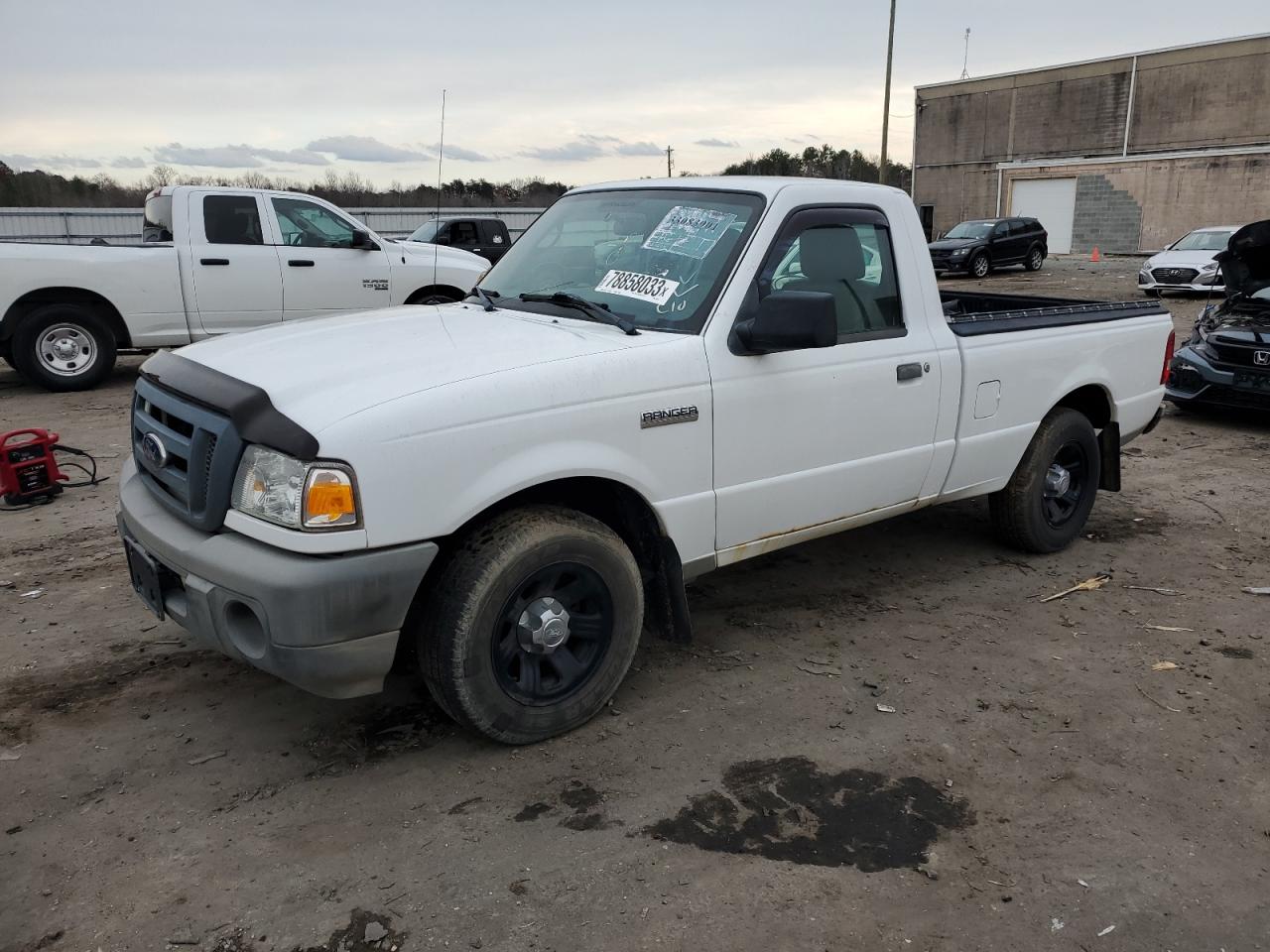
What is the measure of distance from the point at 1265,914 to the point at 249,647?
2.94 metres

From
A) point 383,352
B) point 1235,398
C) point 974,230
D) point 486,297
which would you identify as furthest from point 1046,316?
point 974,230

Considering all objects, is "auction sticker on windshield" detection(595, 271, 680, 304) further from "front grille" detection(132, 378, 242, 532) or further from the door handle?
"front grille" detection(132, 378, 242, 532)

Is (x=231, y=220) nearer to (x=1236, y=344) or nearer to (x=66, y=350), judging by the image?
(x=66, y=350)

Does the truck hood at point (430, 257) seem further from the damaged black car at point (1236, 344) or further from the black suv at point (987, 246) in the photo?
the black suv at point (987, 246)

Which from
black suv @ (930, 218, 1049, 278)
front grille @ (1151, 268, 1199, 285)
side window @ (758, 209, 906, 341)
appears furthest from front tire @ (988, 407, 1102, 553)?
black suv @ (930, 218, 1049, 278)

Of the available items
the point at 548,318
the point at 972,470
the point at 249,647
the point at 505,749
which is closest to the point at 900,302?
the point at 972,470

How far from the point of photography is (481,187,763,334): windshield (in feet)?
12.2

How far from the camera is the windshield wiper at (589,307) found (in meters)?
3.59

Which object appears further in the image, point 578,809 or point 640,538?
point 640,538

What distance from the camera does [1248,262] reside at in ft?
28.6

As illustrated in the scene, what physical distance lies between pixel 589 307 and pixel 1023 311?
2513 mm

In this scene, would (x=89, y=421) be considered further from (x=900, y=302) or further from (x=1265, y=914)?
(x=1265, y=914)

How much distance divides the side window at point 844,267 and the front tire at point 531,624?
4.07 ft

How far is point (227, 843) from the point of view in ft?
9.49
